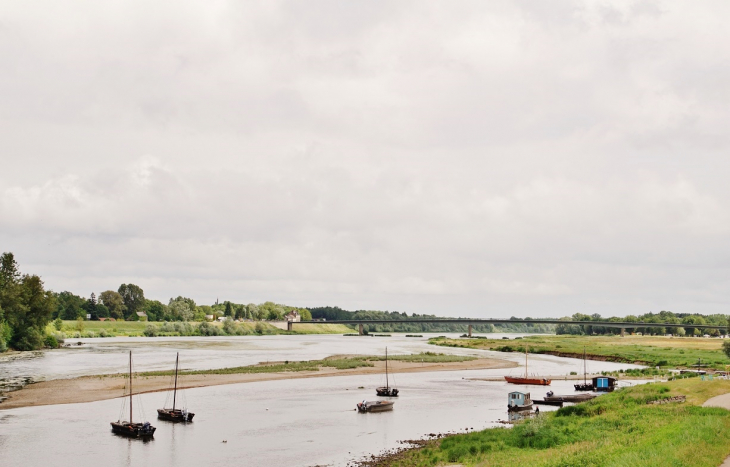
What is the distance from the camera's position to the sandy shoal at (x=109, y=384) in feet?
225

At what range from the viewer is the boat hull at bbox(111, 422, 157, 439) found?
5003 centimetres

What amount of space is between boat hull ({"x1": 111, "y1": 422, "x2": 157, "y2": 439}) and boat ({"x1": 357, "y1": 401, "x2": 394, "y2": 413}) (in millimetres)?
21081

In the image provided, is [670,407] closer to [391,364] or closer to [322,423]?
[322,423]

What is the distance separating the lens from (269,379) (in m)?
93.7

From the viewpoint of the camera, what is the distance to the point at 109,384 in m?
81.3

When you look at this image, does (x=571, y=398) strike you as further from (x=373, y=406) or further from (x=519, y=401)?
(x=373, y=406)

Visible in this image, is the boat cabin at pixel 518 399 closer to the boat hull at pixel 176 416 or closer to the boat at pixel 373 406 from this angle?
the boat at pixel 373 406

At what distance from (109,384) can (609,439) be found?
66.5m

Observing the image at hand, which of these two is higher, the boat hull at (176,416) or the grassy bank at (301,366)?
the boat hull at (176,416)

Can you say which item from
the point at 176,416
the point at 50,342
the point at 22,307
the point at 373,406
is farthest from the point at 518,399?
the point at 50,342

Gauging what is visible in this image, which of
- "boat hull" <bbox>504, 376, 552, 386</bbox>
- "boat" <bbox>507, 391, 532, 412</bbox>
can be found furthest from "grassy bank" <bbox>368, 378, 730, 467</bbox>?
"boat hull" <bbox>504, 376, 552, 386</bbox>

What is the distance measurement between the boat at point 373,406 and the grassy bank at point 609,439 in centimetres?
1644

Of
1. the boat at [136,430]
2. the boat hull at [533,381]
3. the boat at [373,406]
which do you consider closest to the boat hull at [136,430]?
the boat at [136,430]

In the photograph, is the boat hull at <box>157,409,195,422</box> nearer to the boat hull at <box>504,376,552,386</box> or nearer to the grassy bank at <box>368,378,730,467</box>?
the grassy bank at <box>368,378,730,467</box>
